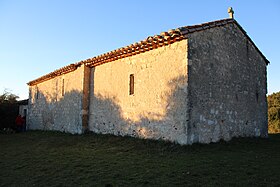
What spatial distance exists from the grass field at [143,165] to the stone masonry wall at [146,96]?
71 centimetres

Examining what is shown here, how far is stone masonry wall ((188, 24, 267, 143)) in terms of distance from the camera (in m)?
8.80

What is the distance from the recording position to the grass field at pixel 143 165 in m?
5.50

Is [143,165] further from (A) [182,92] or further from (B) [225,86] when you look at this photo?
(B) [225,86]

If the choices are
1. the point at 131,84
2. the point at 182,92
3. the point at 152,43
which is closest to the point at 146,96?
the point at 131,84

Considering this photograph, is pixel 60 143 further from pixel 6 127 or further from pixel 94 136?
pixel 6 127

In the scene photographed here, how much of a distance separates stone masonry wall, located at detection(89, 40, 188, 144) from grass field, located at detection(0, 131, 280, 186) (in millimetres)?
706

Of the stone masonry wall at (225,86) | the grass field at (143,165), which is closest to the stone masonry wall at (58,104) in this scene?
the grass field at (143,165)

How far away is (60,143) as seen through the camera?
1127 cm

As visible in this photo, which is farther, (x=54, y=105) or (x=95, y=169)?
(x=54, y=105)

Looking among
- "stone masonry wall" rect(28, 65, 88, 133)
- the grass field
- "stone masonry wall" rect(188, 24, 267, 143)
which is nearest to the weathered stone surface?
"stone masonry wall" rect(188, 24, 267, 143)

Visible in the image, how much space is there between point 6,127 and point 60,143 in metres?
12.5

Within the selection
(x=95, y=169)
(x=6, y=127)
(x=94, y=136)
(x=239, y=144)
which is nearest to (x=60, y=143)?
(x=94, y=136)

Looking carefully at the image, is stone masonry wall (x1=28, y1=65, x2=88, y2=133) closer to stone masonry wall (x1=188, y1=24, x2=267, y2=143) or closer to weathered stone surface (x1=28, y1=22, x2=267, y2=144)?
weathered stone surface (x1=28, y1=22, x2=267, y2=144)

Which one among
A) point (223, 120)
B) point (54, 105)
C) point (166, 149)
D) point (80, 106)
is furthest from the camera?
point (54, 105)
